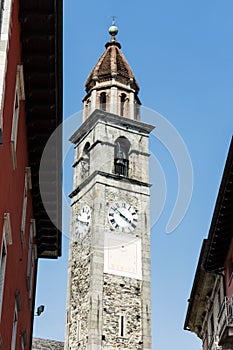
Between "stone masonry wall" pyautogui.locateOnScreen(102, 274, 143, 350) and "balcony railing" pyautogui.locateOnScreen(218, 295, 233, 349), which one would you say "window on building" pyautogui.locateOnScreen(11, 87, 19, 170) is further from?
"stone masonry wall" pyautogui.locateOnScreen(102, 274, 143, 350)

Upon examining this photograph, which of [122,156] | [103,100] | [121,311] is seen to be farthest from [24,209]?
[103,100]

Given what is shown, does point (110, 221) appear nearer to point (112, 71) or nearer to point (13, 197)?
point (112, 71)

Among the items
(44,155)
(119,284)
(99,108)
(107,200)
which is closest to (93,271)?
(119,284)

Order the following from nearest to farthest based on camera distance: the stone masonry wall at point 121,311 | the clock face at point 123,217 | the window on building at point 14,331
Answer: the window on building at point 14,331 < the stone masonry wall at point 121,311 < the clock face at point 123,217

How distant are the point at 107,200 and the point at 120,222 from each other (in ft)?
4.71

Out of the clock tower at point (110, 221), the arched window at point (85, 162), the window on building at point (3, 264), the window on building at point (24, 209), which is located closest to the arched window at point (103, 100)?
the clock tower at point (110, 221)

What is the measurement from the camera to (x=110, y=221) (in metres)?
36.6

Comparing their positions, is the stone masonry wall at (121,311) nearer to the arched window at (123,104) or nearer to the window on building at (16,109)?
the arched window at (123,104)

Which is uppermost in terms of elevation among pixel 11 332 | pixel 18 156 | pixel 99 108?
pixel 99 108

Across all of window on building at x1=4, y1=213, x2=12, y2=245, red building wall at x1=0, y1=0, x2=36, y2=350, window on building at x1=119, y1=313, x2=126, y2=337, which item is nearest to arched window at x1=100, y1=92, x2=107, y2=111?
window on building at x1=119, y1=313, x2=126, y2=337

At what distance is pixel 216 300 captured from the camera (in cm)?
1939

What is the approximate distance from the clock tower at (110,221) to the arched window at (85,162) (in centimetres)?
6

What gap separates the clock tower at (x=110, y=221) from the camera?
111ft

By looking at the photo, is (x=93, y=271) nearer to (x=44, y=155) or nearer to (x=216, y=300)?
(x=216, y=300)
